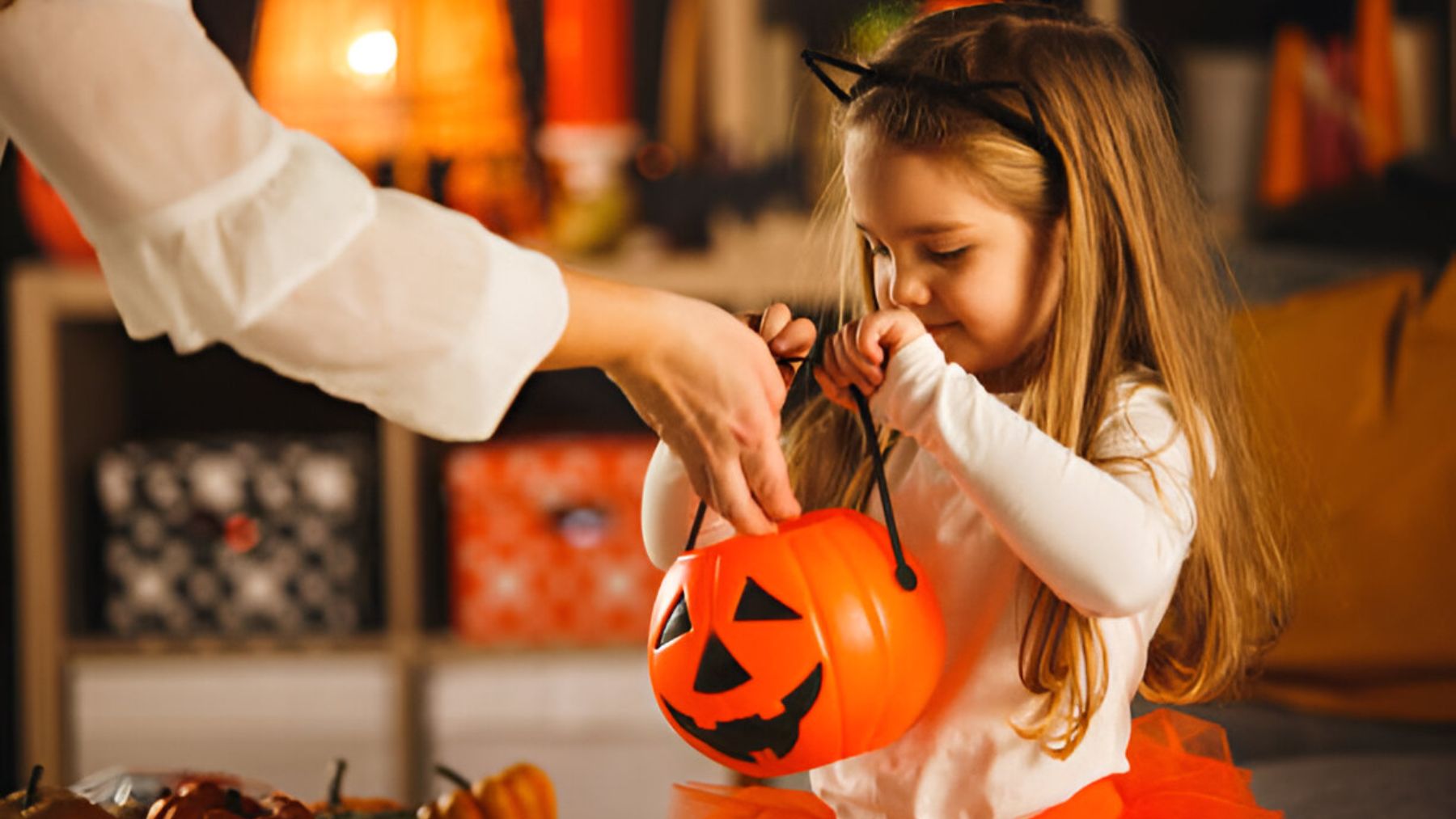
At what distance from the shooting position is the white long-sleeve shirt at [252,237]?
1.98 feet

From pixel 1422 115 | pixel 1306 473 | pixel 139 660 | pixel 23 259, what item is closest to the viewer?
pixel 1306 473

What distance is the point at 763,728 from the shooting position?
0.74m

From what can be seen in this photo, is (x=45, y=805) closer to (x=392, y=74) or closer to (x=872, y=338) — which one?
(x=872, y=338)

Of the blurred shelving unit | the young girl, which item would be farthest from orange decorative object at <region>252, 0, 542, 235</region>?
the young girl

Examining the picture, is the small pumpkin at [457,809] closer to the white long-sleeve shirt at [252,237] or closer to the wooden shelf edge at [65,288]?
the white long-sleeve shirt at [252,237]

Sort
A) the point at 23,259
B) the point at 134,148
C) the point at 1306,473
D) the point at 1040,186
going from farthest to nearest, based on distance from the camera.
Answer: the point at 23,259, the point at 1306,473, the point at 1040,186, the point at 134,148

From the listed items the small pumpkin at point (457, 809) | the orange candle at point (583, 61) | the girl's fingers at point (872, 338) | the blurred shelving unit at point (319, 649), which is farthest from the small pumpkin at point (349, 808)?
the orange candle at point (583, 61)

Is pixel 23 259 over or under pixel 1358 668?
over

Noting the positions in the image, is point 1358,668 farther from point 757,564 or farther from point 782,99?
point 782,99

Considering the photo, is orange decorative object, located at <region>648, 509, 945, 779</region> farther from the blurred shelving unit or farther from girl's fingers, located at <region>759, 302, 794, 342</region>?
the blurred shelving unit

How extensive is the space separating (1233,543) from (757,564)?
0.37 m

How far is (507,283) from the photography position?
64cm

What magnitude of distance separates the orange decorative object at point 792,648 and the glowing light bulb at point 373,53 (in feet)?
4.82

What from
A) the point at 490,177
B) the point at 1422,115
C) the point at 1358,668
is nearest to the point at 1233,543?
the point at 1358,668
